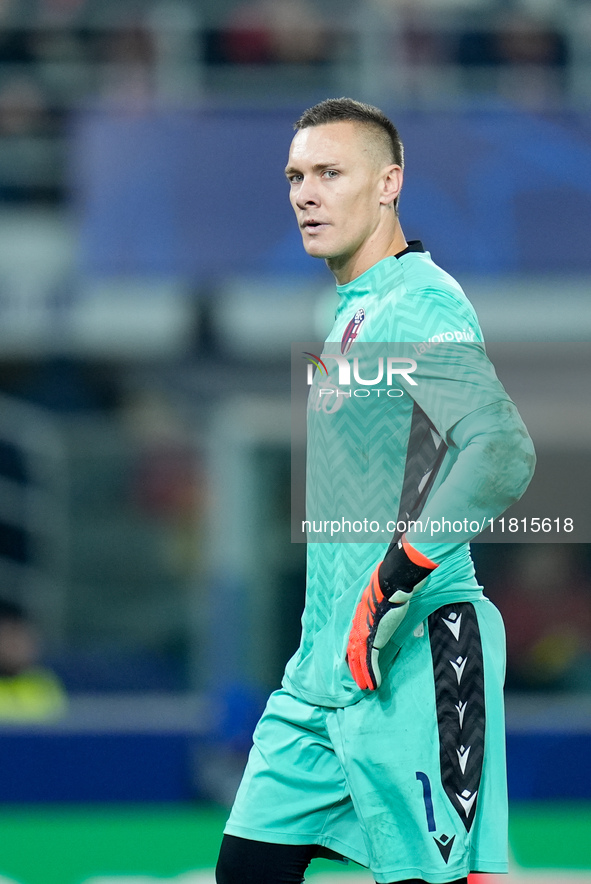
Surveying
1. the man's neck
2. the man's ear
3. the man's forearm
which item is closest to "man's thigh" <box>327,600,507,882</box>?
the man's forearm

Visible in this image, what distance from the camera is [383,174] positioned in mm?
2916

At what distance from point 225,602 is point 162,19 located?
500 centimetres

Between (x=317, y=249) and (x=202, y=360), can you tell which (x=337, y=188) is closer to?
(x=317, y=249)

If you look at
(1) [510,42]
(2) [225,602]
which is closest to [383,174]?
(2) [225,602]

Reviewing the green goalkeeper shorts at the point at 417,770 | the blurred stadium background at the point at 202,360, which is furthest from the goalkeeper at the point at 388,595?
the blurred stadium background at the point at 202,360

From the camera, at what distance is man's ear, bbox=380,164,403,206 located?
2910mm

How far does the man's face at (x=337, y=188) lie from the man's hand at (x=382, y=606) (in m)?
0.72

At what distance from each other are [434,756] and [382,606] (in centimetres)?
36

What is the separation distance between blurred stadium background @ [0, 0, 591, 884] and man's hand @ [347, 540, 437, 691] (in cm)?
248

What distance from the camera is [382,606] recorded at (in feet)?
8.38

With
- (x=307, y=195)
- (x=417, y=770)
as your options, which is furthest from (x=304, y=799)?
(x=307, y=195)

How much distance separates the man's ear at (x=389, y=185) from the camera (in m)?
2.91

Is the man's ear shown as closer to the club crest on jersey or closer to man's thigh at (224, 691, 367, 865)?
the club crest on jersey

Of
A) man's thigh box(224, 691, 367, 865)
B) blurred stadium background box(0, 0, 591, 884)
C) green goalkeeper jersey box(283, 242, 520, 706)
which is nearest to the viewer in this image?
green goalkeeper jersey box(283, 242, 520, 706)
